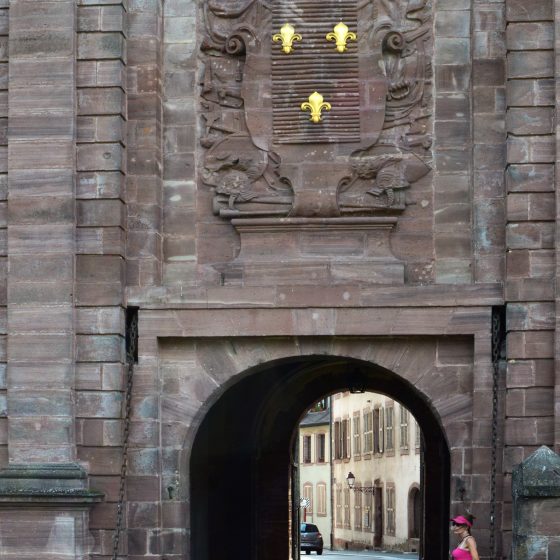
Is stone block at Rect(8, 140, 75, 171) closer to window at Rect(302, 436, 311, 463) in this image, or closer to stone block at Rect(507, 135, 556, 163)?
stone block at Rect(507, 135, 556, 163)

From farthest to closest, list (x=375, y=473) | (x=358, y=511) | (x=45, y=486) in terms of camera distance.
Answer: (x=358, y=511)
(x=375, y=473)
(x=45, y=486)

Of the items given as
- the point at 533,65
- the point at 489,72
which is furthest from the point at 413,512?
the point at 533,65

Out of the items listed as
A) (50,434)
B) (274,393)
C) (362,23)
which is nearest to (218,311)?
(50,434)

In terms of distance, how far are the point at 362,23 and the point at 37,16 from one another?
359cm

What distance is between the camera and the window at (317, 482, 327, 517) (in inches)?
2603

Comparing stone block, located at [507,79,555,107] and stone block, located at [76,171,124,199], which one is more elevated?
stone block, located at [507,79,555,107]

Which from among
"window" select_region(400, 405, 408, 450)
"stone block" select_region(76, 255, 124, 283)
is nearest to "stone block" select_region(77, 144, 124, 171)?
"stone block" select_region(76, 255, 124, 283)

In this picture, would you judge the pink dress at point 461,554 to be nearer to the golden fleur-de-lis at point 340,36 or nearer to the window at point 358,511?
the golden fleur-de-lis at point 340,36

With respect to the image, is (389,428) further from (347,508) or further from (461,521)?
(461,521)

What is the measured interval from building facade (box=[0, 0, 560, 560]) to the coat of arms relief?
0.08 ft

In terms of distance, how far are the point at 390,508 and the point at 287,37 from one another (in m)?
35.4

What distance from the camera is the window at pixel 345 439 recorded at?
61656 mm

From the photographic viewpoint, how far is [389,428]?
55312 millimetres

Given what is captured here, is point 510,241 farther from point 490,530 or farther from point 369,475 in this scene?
point 369,475
